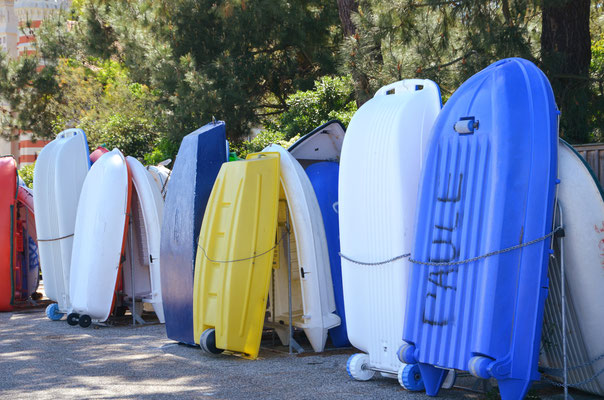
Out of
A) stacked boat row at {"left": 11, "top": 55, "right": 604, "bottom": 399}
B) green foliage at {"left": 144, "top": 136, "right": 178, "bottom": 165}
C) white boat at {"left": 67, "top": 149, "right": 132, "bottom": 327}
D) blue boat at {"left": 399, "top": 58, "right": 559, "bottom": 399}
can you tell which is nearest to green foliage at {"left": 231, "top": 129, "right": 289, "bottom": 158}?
green foliage at {"left": 144, "top": 136, "right": 178, "bottom": 165}

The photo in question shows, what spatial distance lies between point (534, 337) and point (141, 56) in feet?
39.5

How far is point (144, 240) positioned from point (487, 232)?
5791mm

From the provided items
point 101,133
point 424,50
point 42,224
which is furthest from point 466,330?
point 101,133

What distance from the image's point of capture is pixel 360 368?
558 centimetres

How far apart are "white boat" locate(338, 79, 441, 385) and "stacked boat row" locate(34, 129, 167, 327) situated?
12.4 ft

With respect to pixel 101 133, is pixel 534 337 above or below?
below

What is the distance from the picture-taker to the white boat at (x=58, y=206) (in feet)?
31.6

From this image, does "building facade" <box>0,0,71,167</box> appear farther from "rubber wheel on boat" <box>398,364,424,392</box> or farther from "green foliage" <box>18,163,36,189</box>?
"rubber wheel on boat" <box>398,364,424,392</box>

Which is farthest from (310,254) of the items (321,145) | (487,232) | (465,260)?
(487,232)

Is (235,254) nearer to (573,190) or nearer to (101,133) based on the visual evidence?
(573,190)

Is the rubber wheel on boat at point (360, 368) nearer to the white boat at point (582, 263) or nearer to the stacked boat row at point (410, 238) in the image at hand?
the stacked boat row at point (410, 238)

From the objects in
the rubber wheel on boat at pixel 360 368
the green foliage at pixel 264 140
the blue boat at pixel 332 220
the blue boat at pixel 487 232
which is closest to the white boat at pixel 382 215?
the rubber wheel on boat at pixel 360 368

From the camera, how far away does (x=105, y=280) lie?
887 centimetres

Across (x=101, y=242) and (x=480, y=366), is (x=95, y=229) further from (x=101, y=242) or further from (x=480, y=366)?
(x=480, y=366)
